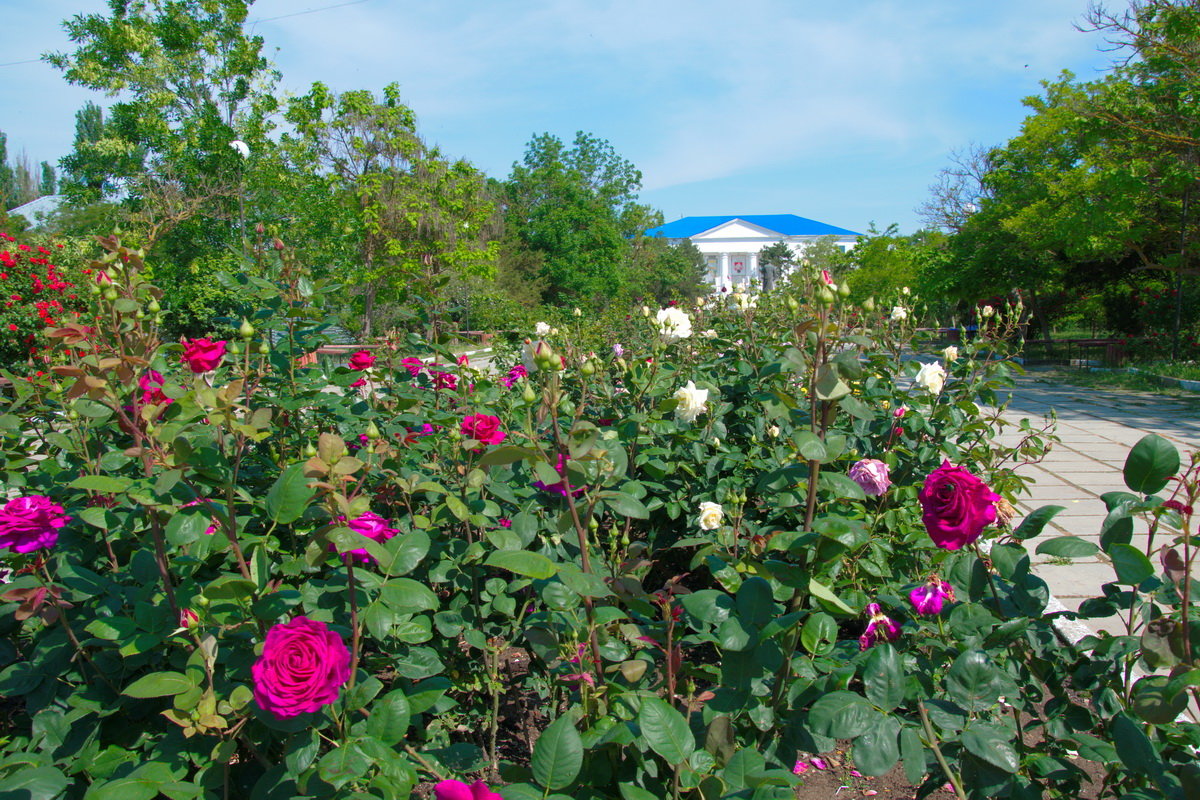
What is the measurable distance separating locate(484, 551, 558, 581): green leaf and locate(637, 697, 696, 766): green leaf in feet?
0.75

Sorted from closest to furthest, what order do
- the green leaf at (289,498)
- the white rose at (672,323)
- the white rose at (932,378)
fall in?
the green leaf at (289,498) → the white rose at (932,378) → the white rose at (672,323)

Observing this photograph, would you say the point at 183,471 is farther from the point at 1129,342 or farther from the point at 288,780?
the point at 1129,342

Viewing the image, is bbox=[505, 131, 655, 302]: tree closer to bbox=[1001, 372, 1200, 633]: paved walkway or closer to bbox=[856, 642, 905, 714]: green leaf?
bbox=[1001, 372, 1200, 633]: paved walkway

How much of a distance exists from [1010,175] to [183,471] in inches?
716

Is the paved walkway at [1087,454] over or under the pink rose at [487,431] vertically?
under

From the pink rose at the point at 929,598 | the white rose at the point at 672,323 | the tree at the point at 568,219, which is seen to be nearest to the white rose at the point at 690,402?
the white rose at the point at 672,323

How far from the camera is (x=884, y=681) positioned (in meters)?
0.97

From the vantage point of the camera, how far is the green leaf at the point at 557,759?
2.98ft

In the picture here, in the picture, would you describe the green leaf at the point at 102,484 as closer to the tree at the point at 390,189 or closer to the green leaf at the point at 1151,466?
the green leaf at the point at 1151,466

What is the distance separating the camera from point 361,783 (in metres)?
1.01

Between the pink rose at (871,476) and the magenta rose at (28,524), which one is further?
the pink rose at (871,476)

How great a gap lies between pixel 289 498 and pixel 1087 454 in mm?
6527

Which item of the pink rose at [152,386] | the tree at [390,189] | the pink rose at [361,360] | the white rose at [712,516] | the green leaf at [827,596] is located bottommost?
the white rose at [712,516]

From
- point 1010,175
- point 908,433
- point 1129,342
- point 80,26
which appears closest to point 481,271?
point 80,26
